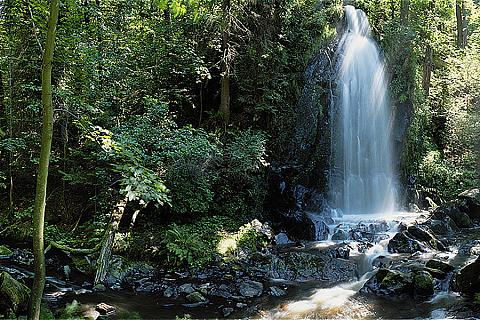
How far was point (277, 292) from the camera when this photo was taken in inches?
304

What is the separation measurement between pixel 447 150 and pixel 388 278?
13112 mm

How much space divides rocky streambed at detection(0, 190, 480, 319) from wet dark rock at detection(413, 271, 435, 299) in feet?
0.06

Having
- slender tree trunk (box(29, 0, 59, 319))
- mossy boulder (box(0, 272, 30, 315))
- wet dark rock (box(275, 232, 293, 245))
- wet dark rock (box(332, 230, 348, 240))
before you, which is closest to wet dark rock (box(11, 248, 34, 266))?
mossy boulder (box(0, 272, 30, 315))

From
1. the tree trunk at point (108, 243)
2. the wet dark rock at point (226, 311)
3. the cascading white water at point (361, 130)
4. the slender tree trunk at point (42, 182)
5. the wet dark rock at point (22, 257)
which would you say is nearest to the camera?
the slender tree trunk at point (42, 182)

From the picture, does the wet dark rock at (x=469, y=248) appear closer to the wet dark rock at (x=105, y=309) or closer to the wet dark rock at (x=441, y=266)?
the wet dark rock at (x=441, y=266)

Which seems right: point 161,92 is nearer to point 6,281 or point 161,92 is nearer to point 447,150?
point 6,281

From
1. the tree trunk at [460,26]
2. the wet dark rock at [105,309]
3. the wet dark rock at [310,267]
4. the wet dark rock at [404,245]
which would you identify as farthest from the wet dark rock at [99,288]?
the tree trunk at [460,26]

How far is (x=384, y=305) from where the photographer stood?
7035mm

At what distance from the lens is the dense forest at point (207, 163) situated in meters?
7.46

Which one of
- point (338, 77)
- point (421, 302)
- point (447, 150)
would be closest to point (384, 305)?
point (421, 302)

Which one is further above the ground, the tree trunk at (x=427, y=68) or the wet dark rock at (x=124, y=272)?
the tree trunk at (x=427, y=68)

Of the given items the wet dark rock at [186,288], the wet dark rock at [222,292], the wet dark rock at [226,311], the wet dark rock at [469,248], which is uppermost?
the wet dark rock at [469,248]

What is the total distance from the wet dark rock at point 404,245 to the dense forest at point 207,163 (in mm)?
48

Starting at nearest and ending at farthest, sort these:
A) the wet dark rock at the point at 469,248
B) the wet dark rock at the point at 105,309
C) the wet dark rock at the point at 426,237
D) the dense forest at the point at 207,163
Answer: the wet dark rock at the point at 105,309
the dense forest at the point at 207,163
the wet dark rock at the point at 469,248
the wet dark rock at the point at 426,237
